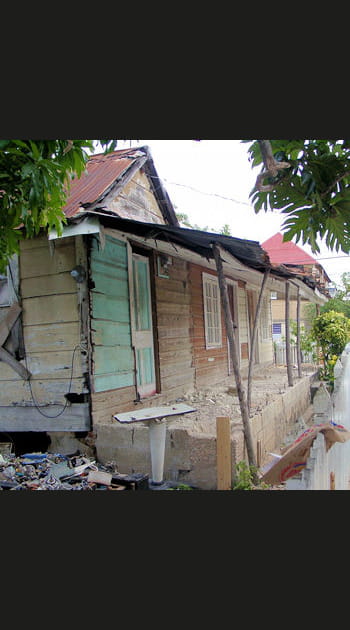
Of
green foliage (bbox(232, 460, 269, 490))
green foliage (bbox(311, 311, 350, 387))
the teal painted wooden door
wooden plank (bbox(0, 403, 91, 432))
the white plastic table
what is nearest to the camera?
green foliage (bbox(232, 460, 269, 490))

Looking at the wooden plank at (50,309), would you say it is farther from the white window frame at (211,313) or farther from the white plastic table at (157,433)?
the white window frame at (211,313)

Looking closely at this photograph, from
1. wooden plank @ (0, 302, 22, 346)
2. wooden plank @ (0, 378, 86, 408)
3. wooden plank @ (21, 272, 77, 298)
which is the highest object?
wooden plank @ (21, 272, 77, 298)

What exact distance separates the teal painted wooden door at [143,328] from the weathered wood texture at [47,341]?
3.71 ft

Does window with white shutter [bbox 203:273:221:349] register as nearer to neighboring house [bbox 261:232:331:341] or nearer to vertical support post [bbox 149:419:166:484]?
neighboring house [bbox 261:232:331:341]

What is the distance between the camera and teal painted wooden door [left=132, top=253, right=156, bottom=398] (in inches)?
256

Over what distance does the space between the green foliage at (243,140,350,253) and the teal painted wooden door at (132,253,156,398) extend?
3.83 m

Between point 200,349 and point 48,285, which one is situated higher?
point 48,285

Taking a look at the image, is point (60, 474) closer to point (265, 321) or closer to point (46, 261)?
point (46, 261)

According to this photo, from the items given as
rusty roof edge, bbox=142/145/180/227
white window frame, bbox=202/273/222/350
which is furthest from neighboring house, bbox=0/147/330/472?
white window frame, bbox=202/273/222/350

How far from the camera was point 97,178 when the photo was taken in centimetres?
648

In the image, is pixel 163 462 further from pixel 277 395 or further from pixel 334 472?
pixel 277 395

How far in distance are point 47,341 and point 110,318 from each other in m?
0.80

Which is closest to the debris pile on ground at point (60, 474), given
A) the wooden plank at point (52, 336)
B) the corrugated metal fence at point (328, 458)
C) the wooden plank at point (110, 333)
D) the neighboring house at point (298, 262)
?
the wooden plank at point (52, 336)

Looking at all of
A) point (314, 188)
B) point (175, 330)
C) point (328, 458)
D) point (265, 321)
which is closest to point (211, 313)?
point (175, 330)
